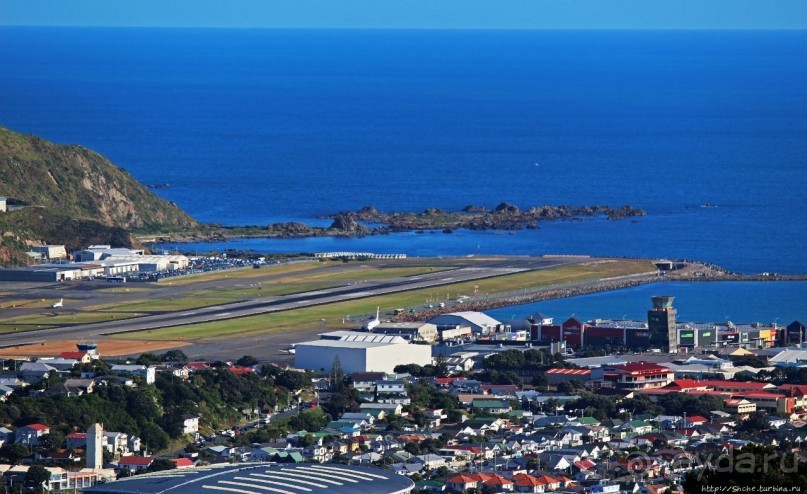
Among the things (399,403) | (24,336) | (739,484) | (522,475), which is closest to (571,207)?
(24,336)

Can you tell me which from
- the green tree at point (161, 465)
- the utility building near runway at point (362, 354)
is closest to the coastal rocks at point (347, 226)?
the utility building near runway at point (362, 354)

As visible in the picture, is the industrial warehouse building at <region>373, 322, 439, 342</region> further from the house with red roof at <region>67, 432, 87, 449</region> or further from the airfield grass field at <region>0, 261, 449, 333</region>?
the house with red roof at <region>67, 432, 87, 449</region>

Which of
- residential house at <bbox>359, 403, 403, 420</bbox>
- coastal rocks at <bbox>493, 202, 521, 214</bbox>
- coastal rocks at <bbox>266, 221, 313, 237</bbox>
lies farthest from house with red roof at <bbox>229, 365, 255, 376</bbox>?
coastal rocks at <bbox>493, 202, 521, 214</bbox>

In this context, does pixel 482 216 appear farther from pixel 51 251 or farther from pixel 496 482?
pixel 496 482

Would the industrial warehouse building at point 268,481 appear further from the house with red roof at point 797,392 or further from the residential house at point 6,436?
the house with red roof at point 797,392

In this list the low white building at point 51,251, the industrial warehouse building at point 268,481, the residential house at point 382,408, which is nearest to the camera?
the industrial warehouse building at point 268,481

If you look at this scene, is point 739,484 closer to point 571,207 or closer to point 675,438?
point 675,438
